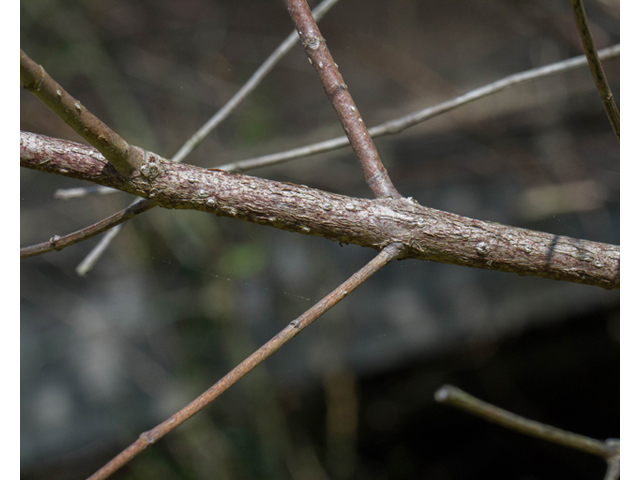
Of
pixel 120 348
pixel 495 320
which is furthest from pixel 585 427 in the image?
pixel 120 348

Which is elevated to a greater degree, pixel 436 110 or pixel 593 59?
pixel 436 110

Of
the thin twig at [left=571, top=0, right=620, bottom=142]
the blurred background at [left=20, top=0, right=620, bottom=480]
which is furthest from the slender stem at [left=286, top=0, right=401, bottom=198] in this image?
the blurred background at [left=20, top=0, right=620, bottom=480]

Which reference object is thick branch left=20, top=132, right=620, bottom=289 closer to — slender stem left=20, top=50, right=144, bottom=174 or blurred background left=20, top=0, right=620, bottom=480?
slender stem left=20, top=50, right=144, bottom=174

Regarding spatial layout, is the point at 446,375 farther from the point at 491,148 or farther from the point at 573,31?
the point at 573,31

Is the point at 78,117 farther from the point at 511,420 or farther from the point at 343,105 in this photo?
the point at 511,420

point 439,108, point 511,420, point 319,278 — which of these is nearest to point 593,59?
point 439,108

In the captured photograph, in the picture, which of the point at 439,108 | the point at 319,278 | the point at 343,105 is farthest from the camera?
the point at 319,278
